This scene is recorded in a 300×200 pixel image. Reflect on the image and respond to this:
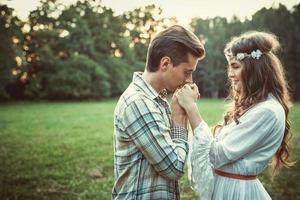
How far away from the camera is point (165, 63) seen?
2443 mm

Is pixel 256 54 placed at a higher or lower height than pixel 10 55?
higher

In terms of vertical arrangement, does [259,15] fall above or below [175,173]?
above

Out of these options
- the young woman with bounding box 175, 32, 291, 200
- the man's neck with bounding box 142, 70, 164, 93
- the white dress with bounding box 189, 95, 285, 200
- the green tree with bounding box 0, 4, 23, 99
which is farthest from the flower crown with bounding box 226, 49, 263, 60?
the green tree with bounding box 0, 4, 23, 99

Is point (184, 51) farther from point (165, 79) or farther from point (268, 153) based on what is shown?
point (268, 153)

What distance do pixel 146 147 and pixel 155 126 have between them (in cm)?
14

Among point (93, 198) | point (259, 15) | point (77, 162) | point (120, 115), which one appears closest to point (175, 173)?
point (120, 115)

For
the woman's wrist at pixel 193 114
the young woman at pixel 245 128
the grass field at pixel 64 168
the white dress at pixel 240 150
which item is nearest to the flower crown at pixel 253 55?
the young woman at pixel 245 128

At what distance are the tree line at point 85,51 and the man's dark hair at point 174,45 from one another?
88.2 ft

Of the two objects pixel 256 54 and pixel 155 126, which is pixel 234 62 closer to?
pixel 256 54

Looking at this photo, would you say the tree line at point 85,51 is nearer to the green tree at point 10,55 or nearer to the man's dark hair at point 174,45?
the green tree at point 10,55

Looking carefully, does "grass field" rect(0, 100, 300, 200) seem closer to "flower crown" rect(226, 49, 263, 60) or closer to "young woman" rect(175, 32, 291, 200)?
"young woman" rect(175, 32, 291, 200)

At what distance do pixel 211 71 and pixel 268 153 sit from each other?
44.3 meters

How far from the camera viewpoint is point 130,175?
232 centimetres

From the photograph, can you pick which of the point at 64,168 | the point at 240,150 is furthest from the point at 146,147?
the point at 64,168
